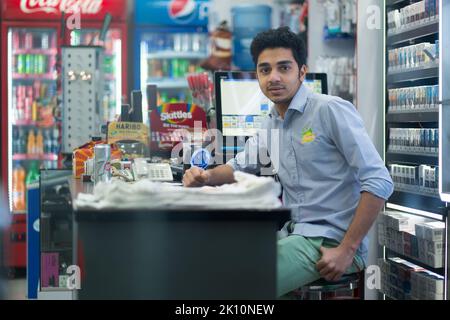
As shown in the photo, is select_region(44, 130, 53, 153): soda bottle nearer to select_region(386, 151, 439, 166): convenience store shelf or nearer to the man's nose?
select_region(386, 151, 439, 166): convenience store shelf

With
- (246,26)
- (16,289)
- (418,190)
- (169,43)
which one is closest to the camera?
(418,190)

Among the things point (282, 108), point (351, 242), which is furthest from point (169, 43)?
point (351, 242)

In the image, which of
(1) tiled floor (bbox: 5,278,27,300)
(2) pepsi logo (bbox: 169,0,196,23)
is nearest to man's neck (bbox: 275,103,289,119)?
(1) tiled floor (bbox: 5,278,27,300)

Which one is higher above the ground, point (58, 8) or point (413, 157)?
point (58, 8)

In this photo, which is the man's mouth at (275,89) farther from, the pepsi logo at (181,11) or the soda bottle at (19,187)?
the pepsi logo at (181,11)

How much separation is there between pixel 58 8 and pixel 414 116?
162 inches

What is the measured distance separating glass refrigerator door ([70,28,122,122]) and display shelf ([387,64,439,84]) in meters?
3.40

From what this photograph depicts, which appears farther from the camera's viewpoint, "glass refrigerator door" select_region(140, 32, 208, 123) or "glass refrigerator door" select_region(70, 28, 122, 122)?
"glass refrigerator door" select_region(140, 32, 208, 123)

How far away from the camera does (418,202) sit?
4.32 meters

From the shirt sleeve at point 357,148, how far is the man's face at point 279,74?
0.20 m

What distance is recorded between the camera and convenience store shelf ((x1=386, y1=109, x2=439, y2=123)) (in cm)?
413

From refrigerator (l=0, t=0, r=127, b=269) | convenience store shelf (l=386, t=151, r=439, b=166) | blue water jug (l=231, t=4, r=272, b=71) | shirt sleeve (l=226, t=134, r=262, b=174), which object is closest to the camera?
shirt sleeve (l=226, t=134, r=262, b=174)

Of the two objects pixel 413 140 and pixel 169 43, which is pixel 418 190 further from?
pixel 169 43

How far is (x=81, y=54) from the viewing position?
5.16m
